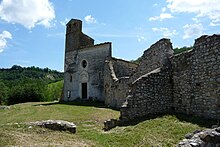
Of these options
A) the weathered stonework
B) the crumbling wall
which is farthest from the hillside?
the weathered stonework

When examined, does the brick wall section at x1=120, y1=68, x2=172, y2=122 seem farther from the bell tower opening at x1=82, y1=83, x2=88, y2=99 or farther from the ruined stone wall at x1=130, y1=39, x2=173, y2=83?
the bell tower opening at x1=82, y1=83, x2=88, y2=99

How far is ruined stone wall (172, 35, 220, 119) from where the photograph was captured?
1160 centimetres

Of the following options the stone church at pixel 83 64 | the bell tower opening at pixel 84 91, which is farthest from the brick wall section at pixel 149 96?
the bell tower opening at pixel 84 91

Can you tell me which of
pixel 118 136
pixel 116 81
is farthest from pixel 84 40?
pixel 118 136

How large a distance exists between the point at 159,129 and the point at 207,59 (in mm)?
3943

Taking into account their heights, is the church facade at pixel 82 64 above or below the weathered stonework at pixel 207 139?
above

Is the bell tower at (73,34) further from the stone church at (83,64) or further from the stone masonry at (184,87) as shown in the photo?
the stone masonry at (184,87)

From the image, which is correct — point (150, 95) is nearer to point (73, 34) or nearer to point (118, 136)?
point (118, 136)

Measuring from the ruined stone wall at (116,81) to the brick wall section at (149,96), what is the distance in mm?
7733

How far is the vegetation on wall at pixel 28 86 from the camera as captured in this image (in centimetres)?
5125

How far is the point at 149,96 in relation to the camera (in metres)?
13.9

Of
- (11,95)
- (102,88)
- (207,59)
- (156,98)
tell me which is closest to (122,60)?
(102,88)

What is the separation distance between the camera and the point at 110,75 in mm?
28453

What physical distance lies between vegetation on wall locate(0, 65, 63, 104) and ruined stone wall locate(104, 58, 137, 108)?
25731 millimetres
